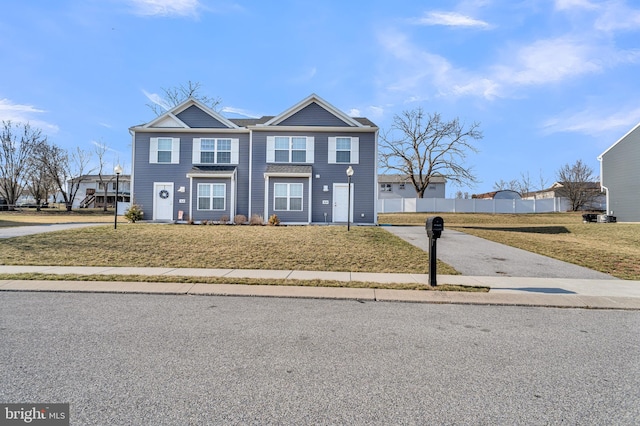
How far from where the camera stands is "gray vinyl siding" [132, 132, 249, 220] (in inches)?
888

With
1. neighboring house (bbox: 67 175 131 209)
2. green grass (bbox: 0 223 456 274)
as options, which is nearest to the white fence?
green grass (bbox: 0 223 456 274)

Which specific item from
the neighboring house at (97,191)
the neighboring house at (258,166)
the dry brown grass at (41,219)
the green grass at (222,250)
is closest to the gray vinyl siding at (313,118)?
the neighboring house at (258,166)

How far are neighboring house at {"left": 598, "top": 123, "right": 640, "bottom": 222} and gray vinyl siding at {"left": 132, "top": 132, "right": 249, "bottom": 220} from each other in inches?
1172

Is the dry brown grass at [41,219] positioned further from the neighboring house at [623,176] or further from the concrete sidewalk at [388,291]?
the neighboring house at [623,176]

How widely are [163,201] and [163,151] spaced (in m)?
3.22

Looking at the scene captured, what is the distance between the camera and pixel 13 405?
2850mm

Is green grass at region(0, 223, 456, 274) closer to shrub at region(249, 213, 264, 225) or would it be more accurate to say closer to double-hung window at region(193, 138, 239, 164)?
shrub at region(249, 213, 264, 225)

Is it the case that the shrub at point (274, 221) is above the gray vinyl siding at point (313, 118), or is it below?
below

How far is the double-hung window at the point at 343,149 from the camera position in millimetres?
22078

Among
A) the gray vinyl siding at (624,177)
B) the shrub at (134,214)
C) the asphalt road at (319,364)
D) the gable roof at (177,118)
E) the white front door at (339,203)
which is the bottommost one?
the asphalt road at (319,364)

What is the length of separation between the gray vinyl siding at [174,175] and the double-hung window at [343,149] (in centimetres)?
550

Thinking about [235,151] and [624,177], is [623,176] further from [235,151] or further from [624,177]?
[235,151]

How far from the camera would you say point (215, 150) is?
22.9 meters

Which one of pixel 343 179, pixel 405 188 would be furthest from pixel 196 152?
pixel 405 188
